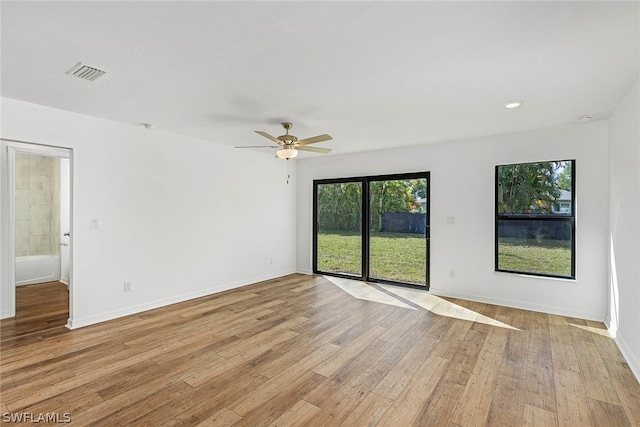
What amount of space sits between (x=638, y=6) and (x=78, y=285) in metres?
5.32

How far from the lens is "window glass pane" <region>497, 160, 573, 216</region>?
4.07 metres

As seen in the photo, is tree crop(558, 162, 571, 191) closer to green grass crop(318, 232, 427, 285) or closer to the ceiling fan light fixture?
green grass crop(318, 232, 427, 285)

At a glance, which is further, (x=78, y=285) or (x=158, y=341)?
(x=78, y=285)

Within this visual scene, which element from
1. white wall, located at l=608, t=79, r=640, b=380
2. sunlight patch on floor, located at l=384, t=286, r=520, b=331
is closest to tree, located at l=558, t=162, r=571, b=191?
white wall, located at l=608, t=79, r=640, b=380

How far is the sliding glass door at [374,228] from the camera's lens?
17.4 ft

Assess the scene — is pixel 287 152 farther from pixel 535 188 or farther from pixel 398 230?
pixel 535 188

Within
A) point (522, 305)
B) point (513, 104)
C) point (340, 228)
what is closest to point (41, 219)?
point (340, 228)

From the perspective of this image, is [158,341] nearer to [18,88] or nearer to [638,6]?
[18,88]

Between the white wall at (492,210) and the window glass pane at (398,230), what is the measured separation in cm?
23

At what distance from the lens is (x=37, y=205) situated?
5.72 m

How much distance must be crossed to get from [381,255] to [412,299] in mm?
1208

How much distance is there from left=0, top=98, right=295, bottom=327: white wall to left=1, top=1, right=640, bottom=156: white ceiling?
0.37 meters

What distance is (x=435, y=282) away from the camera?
504 centimetres

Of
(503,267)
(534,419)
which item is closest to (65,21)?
(534,419)
